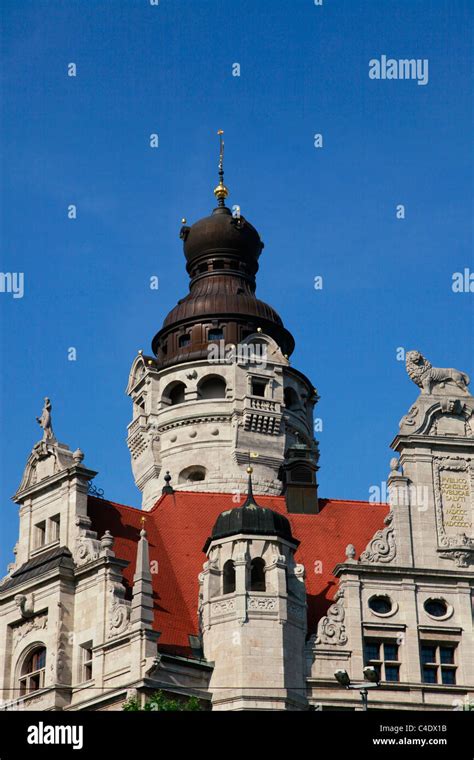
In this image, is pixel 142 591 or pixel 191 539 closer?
pixel 142 591

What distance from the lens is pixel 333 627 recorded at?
61.0m

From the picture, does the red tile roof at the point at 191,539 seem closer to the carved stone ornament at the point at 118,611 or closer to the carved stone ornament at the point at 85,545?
the carved stone ornament at the point at 85,545

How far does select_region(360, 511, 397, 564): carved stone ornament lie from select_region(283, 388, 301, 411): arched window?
18574 millimetres

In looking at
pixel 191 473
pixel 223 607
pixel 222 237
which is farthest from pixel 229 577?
pixel 222 237

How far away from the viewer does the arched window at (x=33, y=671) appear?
61.3 meters

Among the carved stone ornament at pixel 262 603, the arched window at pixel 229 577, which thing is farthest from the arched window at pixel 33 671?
the carved stone ornament at pixel 262 603

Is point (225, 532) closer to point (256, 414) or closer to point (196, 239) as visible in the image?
Answer: point (256, 414)

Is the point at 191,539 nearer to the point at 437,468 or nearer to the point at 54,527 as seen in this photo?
the point at 54,527

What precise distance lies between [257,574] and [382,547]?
6018mm

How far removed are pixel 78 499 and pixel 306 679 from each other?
12.1m

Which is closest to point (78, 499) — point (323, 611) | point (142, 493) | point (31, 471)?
point (31, 471)

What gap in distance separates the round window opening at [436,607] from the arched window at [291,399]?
21.5m
